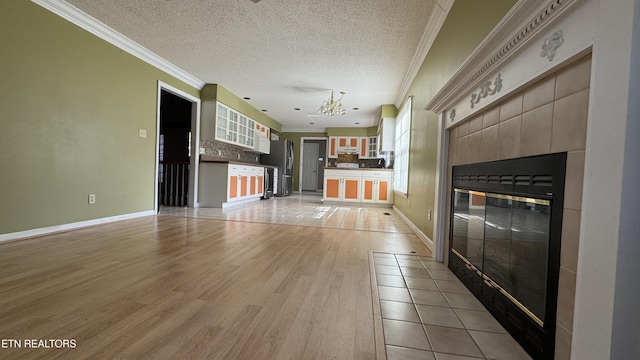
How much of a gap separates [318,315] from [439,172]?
5.25 ft

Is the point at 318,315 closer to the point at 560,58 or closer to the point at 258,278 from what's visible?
the point at 258,278

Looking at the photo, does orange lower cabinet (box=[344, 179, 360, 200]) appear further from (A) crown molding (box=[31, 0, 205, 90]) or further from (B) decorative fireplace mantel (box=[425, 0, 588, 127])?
(B) decorative fireplace mantel (box=[425, 0, 588, 127])

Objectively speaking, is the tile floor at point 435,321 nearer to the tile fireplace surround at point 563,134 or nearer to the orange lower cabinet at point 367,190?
the tile fireplace surround at point 563,134

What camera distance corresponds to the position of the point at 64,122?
2947mm

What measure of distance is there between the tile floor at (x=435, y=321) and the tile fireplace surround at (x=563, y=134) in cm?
28

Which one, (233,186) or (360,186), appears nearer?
(233,186)

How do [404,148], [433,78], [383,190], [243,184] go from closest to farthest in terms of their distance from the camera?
[433,78]
[404,148]
[243,184]
[383,190]

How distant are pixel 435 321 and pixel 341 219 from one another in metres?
3.09

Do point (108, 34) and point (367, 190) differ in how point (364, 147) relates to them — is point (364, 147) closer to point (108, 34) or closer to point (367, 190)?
point (367, 190)

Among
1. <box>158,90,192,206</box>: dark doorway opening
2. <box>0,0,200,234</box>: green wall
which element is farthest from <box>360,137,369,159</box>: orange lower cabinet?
<box>0,0,200,234</box>: green wall

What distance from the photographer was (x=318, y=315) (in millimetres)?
1334

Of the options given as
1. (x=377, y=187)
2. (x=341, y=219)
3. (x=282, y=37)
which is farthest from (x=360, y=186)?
(x=282, y=37)

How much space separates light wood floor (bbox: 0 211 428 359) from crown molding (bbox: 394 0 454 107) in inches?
91.1

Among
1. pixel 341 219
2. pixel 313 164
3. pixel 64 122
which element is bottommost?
pixel 341 219
